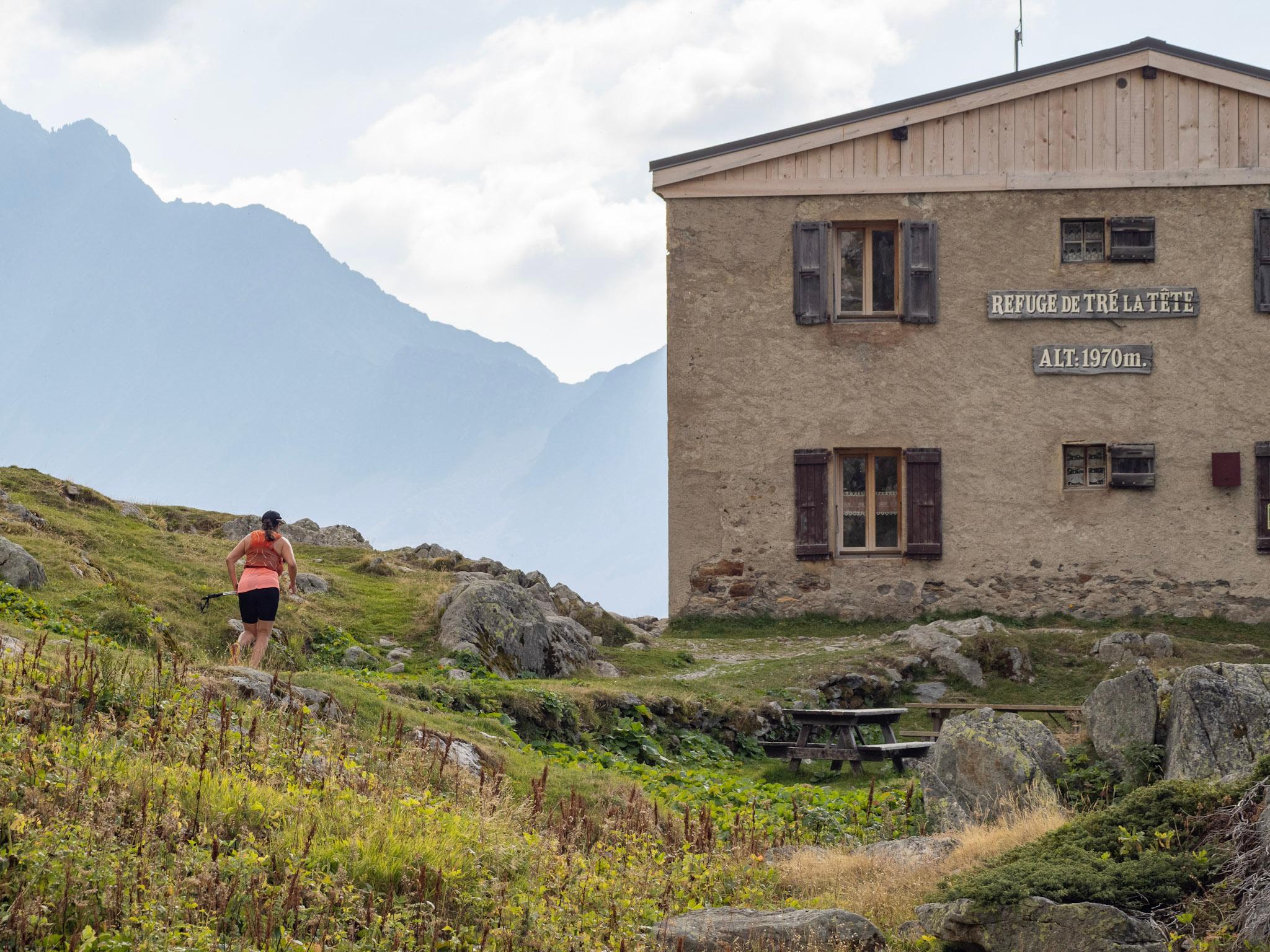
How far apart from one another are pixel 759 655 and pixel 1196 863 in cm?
1238

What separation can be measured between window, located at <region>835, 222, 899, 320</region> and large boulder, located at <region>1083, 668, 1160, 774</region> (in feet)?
41.7

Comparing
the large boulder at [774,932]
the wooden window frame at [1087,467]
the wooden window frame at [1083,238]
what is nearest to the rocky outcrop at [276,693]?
the large boulder at [774,932]

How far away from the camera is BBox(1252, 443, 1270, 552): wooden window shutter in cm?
2106

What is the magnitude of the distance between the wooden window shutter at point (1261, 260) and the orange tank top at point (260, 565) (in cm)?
1702

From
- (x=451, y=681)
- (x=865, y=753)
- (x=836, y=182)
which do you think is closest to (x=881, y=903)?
(x=865, y=753)

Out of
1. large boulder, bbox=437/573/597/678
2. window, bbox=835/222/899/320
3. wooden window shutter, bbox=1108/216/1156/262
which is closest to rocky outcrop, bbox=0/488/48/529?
large boulder, bbox=437/573/597/678

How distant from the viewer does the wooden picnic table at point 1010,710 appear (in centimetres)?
1327

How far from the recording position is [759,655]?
18.8m

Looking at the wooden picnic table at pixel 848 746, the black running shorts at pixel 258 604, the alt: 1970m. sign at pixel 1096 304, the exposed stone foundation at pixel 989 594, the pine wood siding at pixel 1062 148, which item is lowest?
the wooden picnic table at pixel 848 746

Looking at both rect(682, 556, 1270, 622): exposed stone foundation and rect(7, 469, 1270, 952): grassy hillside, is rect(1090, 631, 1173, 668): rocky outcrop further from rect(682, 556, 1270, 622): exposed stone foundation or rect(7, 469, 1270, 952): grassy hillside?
rect(7, 469, 1270, 952): grassy hillside

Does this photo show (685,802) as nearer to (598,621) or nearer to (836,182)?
(598,621)

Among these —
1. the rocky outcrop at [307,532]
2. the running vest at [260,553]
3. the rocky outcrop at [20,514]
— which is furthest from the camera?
the rocky outcrop at [307,532]

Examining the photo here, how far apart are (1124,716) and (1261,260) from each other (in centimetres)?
1461

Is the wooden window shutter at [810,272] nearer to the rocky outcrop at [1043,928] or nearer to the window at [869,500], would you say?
the window at [869,500]
